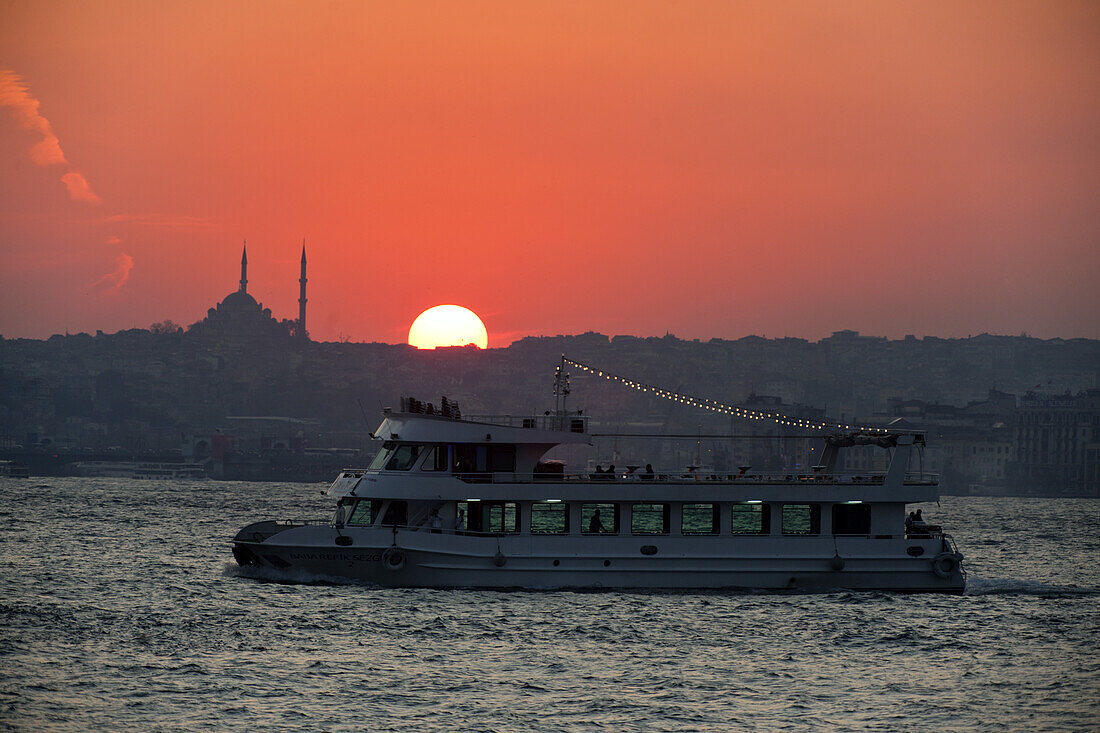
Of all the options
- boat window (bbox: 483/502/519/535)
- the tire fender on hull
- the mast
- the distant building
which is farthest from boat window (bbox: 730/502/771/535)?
the distant building

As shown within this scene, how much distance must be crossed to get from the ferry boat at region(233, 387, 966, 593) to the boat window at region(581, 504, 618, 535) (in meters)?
0.03

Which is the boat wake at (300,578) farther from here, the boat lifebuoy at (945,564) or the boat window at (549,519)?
the boat lifebuoy at (945,564)

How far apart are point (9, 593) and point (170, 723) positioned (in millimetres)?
15784

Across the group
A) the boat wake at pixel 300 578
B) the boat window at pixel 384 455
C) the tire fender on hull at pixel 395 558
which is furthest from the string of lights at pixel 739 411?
the boat wake at pixel 300 578

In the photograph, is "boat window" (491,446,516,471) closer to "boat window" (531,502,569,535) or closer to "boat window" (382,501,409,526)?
"boat window" (531,502,569,535)

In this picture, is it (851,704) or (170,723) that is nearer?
(170,723)

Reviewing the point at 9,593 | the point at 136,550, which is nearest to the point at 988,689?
the point at 9,593

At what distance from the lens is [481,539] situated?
1203 inches

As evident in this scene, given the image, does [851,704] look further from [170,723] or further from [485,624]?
[170,723]

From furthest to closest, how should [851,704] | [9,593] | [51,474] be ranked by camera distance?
[51,474]
[9,593]
[851,704]

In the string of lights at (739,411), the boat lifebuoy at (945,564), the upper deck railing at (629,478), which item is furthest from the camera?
the string of lights at (739,411)

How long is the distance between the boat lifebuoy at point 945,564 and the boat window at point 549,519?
8548mm

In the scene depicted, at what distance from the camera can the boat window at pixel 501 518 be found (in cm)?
3105

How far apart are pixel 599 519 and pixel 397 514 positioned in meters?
4.61
